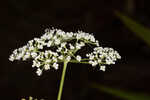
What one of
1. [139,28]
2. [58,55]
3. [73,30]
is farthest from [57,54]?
[73,30]

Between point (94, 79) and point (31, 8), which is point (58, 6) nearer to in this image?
point (31, 8)

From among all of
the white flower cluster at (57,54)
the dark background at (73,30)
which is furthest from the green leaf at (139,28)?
the white flower cluster at (57,54)

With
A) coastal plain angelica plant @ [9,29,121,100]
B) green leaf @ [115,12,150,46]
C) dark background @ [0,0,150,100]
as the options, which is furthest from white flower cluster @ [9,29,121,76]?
dark background @ [0,0,150,100]

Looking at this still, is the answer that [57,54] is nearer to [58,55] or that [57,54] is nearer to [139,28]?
[58,55]

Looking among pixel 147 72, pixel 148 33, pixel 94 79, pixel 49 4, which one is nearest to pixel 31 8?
pixel 49 4

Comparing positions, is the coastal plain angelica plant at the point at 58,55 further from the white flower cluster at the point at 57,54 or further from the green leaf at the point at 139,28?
the green leaf at the point at 139,28

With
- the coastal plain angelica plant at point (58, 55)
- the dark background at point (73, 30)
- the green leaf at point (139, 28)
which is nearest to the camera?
the coastal plain angelica plant at point (58, 55)

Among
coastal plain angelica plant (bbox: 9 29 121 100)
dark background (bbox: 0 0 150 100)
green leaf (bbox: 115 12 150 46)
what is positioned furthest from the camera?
dark background (bbox: 0 0 150 100)

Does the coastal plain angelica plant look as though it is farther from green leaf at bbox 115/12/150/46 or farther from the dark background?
the dark background
